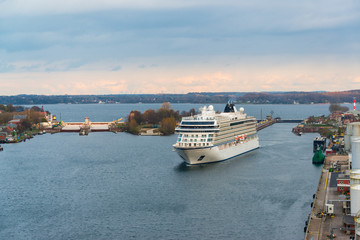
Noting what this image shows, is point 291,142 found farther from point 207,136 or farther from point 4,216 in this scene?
point 4,216

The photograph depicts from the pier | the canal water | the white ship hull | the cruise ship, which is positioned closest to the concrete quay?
the canal water

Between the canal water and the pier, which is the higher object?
the pier

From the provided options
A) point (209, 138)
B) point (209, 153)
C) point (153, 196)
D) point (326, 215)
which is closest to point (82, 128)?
point (209, 138)

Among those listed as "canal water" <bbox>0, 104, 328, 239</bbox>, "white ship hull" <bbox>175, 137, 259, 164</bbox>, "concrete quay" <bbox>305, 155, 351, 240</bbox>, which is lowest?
"canal water" <bbox>0, 104, 328, 239</bbox>

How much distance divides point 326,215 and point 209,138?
58.7ft

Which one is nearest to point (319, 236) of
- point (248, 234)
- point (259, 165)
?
point (248, 234)

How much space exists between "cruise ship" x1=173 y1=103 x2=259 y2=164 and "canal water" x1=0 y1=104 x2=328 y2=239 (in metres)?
0.92

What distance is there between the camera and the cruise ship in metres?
39.8

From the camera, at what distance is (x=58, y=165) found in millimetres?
42375

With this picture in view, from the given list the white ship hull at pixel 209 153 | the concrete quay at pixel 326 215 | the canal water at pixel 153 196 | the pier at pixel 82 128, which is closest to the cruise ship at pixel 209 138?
the white ship hull at pixel 209 153

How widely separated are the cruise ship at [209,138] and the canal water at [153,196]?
0.92 m

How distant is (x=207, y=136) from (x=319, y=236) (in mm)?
20570

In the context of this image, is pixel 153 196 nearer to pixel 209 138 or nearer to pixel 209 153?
pixel 209 153

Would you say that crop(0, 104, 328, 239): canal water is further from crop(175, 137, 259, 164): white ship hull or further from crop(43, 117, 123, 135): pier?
crop(43, 117, 123, 135): pier
